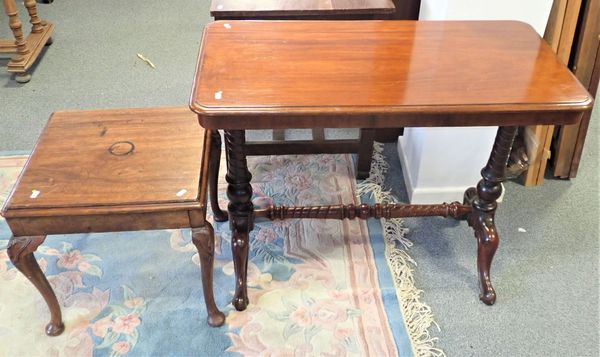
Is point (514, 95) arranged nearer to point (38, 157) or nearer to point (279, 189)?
point (279, 189)

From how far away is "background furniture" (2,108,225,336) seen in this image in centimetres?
132

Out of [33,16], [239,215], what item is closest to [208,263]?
[239,215]

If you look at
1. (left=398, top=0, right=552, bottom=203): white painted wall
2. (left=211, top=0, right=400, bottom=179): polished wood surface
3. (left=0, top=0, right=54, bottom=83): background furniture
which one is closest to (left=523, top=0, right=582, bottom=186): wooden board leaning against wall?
(left=398, top=0, right=552, bottom=203): white painted wall

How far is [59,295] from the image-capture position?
1.67 m

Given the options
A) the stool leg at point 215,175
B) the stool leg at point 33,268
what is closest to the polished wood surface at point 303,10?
the stool leg at point 215,175

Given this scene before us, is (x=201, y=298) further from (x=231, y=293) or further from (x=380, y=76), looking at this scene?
(x=380, y=76)

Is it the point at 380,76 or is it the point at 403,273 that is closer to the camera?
the point at 380,76

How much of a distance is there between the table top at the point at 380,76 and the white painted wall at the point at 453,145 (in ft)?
0.49

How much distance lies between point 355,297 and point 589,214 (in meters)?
0.93

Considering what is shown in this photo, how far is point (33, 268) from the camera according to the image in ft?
4.65

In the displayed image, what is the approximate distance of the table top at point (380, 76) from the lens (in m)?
1.17

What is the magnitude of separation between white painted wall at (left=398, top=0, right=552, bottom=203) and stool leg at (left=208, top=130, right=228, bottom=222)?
68 cm

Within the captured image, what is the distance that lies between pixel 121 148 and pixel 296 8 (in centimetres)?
72

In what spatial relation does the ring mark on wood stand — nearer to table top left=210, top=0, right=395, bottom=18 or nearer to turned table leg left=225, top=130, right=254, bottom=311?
turned table leg left=225, top=130, right=254, bottom=311
